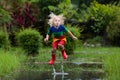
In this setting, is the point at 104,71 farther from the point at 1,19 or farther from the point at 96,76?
the point at 1,19

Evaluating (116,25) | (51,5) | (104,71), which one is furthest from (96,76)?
(51,5)

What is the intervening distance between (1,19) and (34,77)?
959 centimetres

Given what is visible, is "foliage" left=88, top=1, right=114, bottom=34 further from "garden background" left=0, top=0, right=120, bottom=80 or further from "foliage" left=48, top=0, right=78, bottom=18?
"foliage" left=48, top=0, right=78, bottom=18

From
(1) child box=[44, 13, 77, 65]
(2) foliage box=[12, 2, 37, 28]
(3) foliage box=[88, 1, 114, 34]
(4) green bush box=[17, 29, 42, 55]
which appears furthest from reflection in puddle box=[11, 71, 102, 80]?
(2) foliage box=[12, 2, 37, 28]

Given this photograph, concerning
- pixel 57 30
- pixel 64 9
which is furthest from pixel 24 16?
pixel 57 30

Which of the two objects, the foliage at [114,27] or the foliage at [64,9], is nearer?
the foliage at [114,27]

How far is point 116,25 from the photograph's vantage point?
76.0 feet

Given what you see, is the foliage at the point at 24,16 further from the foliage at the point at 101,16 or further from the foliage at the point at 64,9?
the foliage at the point at 101,16

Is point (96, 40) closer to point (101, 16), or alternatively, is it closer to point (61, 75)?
point (101, 16)

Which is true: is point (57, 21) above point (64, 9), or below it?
above

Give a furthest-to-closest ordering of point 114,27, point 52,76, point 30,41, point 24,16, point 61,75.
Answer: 1. point 24,16
2. point 114,27
3. point 30,41
4. point 61,75
5. point 52,76

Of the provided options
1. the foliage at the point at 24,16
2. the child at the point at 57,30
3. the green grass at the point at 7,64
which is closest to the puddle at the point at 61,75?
the green grass at the point at 7,64

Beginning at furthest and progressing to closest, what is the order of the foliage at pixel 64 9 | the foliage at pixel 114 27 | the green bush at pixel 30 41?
the foliage at pixel 64 9 → the foliage at pixel 114 27 → the green bush at pixel 30 41

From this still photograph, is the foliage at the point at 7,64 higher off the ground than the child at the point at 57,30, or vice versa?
the child at the point at 57,30
